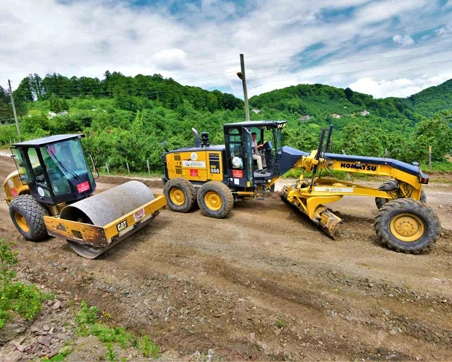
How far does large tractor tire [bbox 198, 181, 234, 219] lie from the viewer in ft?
23.7

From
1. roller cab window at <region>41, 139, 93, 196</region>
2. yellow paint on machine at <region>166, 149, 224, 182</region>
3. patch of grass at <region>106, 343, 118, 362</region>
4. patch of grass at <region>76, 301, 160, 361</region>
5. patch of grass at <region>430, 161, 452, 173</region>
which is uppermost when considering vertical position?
roller cab window at <region>41, 139, 93, 196</region>

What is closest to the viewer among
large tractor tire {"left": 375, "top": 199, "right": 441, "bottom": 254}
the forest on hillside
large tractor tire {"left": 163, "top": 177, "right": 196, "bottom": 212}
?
large tractor tire {"left": 375, "top": 199, "right": 441, "bottom": 254}

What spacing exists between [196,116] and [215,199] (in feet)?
101

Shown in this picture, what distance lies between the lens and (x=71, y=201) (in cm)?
641

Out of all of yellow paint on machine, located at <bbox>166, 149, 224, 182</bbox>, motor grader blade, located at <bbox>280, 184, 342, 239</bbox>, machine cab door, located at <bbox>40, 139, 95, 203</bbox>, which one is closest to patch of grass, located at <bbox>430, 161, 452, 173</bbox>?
motor grader blade, located at <bbox>280, 184, 342, 239</bbox>

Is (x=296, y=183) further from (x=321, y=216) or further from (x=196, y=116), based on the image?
(x=196, y=116)

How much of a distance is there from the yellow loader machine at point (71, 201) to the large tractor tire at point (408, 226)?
4836mm

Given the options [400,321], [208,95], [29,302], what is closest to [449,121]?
[400,321]

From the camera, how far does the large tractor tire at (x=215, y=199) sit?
7.24m

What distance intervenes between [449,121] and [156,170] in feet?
51.7

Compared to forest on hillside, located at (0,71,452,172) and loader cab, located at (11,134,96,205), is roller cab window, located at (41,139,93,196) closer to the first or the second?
loader cab, located at (11,134,96,205)

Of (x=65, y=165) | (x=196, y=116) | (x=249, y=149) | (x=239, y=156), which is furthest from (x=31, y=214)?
(x=196, y=116)

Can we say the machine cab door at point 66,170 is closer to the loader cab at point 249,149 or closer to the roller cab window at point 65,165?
the roller cab window at point 65,165

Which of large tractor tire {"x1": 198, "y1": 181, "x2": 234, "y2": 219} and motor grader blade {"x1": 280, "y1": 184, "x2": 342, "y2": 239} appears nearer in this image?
motor grader blade {"x1": 280, "y1": 184, "x2": 342, "y2": 239}
